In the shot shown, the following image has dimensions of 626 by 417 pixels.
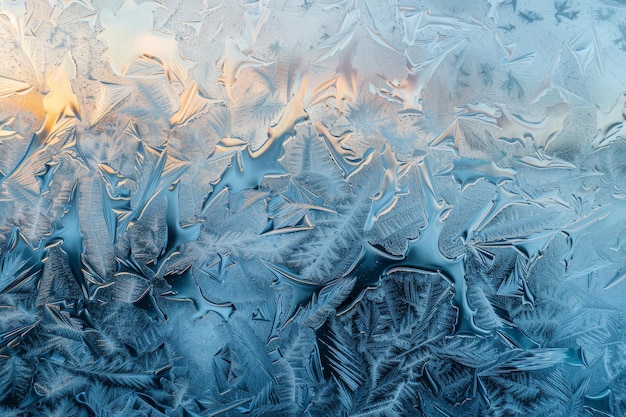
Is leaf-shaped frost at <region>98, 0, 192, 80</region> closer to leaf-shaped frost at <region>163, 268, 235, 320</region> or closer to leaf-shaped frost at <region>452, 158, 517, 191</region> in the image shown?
leaf-shaped frost at <region>163, 268, 235, 320</region>

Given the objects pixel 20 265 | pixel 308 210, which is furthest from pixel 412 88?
pixel 20 265

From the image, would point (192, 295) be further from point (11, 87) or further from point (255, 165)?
point (11, 87)

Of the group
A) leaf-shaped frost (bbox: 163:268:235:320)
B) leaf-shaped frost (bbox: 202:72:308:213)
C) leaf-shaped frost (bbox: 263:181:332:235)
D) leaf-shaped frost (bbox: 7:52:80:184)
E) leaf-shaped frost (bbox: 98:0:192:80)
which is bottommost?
leaf-shaped frost (bbox: 163:268:235:320)

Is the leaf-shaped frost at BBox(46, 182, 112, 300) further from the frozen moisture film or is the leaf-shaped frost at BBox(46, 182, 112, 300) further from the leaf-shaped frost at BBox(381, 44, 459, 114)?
the leaf-shaped frost at BBox(381, 44, 459, 114)

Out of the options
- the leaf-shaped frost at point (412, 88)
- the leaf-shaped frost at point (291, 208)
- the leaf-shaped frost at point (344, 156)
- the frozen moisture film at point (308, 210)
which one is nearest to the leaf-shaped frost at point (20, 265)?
the frozen moisture film at point (308, 210)

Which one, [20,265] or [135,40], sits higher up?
[135,40]

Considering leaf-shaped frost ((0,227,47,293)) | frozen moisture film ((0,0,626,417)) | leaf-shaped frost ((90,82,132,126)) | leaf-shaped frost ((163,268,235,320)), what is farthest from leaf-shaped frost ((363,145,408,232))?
leaf-shaped frost ((0,227,47,293))

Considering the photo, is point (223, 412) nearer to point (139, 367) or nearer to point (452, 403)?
point (139, 367)

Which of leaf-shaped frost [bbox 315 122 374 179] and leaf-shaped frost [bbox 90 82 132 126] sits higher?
leaf-shaped frost [bbox 90 82 132 126]

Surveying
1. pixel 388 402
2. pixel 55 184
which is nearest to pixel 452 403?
pixel 388 402

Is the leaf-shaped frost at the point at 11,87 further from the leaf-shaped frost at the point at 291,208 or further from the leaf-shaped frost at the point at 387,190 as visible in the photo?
the leaf-shaped frost at the point at 387,190
